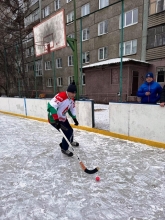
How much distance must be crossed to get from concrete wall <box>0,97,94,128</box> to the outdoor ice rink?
55.6 inches

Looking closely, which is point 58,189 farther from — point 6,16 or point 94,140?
point 6,16

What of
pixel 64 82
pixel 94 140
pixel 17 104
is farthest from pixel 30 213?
pixel 64 82

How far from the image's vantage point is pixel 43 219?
170 centimetres

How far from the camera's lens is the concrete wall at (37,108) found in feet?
17.0

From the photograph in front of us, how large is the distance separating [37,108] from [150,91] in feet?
15.9

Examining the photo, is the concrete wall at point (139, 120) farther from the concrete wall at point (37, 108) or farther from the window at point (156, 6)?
the window at point (156, 6)

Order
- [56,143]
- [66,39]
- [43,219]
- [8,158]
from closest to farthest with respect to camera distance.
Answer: [43,219], [8,158], [56,143], [66,39]

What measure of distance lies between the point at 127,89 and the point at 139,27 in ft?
16.3

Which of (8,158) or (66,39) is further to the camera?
(66,39)

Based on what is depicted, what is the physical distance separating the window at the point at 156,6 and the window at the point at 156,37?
1124mm

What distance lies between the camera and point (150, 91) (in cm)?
373

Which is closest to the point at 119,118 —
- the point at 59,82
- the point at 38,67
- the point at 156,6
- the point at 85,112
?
the point at 85,112

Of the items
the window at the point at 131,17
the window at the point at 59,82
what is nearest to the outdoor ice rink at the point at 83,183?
the window at the point at 131,17

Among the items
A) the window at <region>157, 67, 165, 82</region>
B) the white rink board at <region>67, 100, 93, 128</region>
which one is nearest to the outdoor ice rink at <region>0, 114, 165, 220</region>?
the white rink board at <region>67, 100, 93, 128</region>
